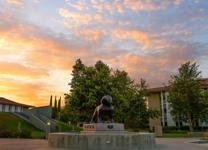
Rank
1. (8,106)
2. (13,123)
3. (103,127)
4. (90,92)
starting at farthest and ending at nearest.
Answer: (8,106) → (13,123) → (90,92) → (103,127)

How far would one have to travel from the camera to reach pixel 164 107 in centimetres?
7012

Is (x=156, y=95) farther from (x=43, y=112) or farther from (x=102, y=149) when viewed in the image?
(x=102, y=149)

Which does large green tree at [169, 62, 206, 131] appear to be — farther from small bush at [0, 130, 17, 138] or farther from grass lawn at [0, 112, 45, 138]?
small bush at [0, 130, 17, 138]

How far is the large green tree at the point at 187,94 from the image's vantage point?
48.8 m

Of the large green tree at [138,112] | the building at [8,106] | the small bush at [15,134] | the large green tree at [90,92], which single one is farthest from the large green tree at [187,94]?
the building at [8,106]

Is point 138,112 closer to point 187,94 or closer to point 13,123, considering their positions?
point 187,94

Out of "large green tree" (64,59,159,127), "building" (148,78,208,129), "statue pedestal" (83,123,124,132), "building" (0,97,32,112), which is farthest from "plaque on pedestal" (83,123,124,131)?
"building" (0,97,32,112)

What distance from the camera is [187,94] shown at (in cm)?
4897

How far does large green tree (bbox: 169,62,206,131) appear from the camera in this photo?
1923 inches

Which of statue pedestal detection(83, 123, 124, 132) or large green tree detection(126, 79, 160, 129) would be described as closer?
statue pedestal detection(83, 123, 124, 132)

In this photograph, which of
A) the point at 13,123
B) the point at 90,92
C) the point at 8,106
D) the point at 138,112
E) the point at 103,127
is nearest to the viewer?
the point at 103,127

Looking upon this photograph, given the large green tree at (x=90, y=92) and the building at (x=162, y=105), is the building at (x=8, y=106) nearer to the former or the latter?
the large green tree at (x=90, y=92)

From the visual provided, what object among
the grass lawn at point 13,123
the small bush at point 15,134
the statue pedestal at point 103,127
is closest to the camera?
the statue pedestal at point 103,127

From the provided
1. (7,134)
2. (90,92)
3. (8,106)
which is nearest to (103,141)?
→ (7,134)
